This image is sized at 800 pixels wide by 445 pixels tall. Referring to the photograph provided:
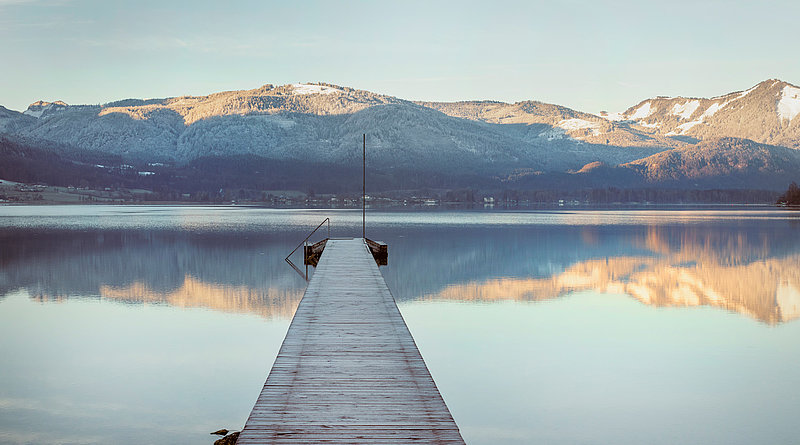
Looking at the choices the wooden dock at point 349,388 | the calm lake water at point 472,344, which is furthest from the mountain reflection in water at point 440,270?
the wooden dock at point 349,388

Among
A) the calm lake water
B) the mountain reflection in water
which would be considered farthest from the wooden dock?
the mountain reflection in water

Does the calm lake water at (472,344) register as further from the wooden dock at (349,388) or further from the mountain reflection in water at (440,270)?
the wooden dock at (349,388)

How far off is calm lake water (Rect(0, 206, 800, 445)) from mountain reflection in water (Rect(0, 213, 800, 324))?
155mm

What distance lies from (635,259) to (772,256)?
6.54 meters

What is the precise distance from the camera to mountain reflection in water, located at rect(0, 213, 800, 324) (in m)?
19.3

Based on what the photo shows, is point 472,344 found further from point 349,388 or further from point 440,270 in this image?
point 440,270

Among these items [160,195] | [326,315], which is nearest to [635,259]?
[326,315]

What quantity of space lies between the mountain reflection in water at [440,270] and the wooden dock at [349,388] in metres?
5.93

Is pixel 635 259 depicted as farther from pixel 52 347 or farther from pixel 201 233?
pixel 201 233

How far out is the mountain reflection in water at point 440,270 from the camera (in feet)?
63.4

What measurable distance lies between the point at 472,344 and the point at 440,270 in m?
12.8

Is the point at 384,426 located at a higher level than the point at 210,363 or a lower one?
higher

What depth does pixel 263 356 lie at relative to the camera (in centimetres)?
1226

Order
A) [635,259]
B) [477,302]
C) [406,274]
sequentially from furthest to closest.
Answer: [635,259] < [406,274] < [477,302]
